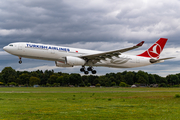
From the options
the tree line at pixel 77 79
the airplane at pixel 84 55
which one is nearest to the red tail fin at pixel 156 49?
the airplane at pixel 84 55

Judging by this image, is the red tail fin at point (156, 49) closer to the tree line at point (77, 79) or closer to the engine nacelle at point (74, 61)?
the engine nacelle at point (74, 61)

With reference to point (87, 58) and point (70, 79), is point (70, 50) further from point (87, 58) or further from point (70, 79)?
point (70, 79)

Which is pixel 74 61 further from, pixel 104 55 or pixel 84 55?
pixel 104 55

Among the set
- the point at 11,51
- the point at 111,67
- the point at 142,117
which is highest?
the point at 11,51

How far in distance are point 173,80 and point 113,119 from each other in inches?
6498

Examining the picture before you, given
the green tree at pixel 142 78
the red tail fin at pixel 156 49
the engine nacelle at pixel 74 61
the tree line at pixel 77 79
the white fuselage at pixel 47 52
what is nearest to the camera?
the white fuselage at pixel 47 52

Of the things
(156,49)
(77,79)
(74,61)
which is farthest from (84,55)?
(77,79)

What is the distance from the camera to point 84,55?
141 ft

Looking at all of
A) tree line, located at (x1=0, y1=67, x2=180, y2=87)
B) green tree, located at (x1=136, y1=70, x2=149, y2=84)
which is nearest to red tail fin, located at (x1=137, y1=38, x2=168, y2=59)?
tree line, located at (x1=0, y1=67, x2=180, y2=87)

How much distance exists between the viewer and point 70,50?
4322 cm

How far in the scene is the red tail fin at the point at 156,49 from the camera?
52156mm

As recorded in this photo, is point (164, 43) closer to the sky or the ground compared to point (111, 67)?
closer to the sky

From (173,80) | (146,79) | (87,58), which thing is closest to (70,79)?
(146,79)

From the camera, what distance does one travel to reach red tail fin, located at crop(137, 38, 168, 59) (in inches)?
2053
